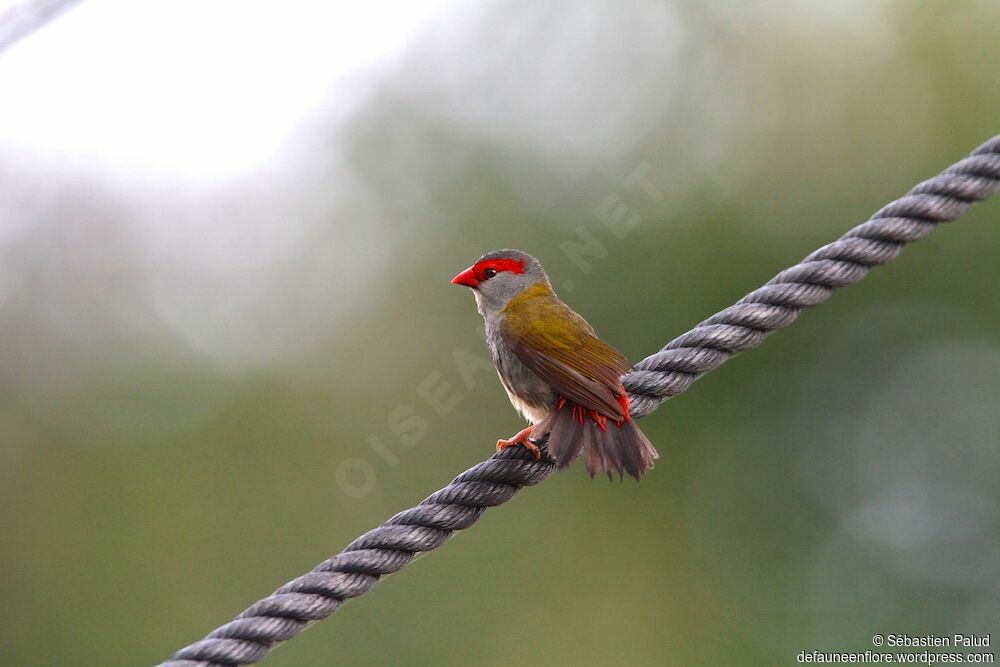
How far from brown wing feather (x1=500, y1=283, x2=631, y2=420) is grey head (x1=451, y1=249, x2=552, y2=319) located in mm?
104

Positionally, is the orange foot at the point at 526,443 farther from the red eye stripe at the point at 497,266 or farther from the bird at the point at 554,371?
the red eye stripe at the point at 497,266

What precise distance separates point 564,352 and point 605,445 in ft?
1.86

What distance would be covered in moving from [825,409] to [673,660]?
106 inches

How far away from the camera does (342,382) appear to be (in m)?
10.2

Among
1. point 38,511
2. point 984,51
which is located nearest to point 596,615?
point 38,511

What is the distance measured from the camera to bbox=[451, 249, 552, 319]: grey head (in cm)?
484
